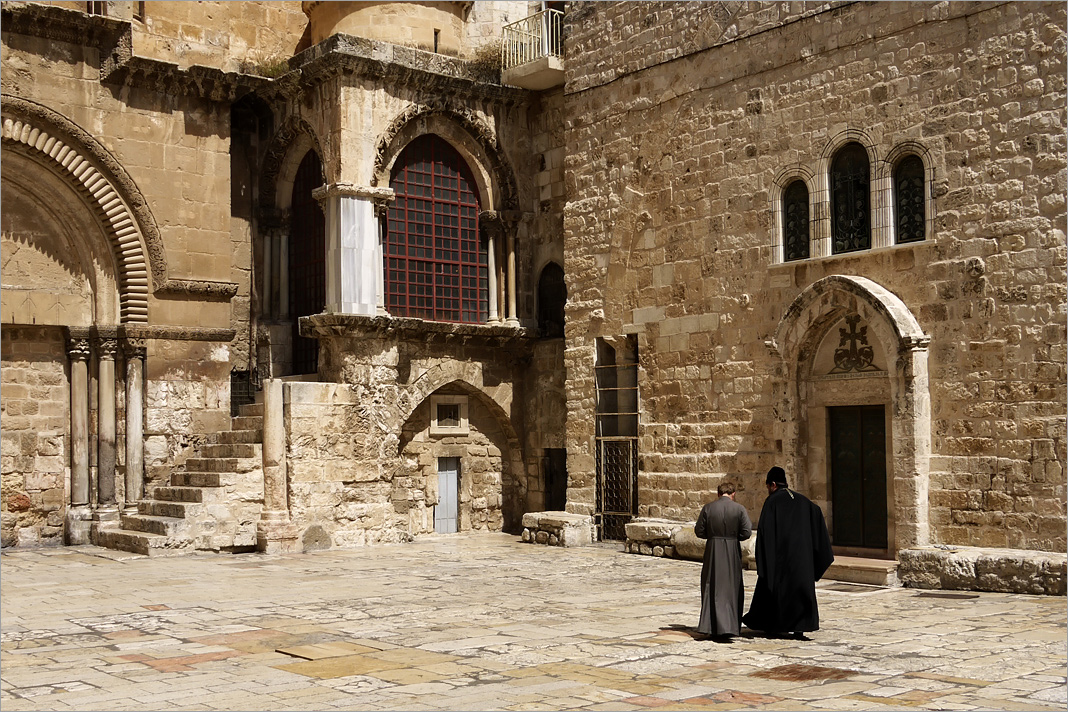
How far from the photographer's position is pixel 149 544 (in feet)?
45.1

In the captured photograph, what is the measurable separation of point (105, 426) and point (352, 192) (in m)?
4.39

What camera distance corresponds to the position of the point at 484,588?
35.9 ft

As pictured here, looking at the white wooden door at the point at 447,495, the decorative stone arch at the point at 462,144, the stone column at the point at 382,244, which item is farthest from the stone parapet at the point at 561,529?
the decorative stone arch at the point at 462,144

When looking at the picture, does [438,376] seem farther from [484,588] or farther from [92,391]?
[484,588]

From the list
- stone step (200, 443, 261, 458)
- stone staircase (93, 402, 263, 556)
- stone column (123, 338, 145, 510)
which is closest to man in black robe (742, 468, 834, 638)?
stone staircase (93, 402, 263, 556)

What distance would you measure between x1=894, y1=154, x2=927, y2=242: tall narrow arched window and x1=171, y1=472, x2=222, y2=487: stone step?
8.37m

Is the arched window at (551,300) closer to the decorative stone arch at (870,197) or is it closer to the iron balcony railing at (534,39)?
the iron balcony railing at (534,39)

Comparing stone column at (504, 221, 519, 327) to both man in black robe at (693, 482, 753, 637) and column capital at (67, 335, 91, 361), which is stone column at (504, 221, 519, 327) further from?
man in black robe at (693, 482, 753, 637)

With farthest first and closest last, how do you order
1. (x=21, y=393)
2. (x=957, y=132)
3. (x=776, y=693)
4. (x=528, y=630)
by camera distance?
(x=21, y=393), (x=957, y=132), (x=528, y=630), (x=776, y=693)

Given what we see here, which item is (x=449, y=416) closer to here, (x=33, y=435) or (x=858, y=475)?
(x=33, y=435)

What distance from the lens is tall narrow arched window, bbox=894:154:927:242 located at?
1216 cm

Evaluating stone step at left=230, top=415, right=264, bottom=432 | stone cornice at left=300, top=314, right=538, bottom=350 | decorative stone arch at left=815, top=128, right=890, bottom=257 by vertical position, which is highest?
decorative stone arch at left=815, top=128, right=890, bottom=257

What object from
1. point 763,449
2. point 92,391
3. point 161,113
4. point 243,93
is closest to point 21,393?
point 92,391

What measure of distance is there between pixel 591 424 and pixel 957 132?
6032 mm
